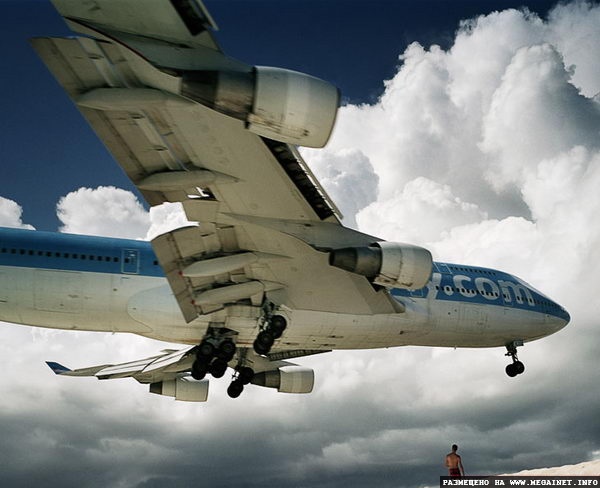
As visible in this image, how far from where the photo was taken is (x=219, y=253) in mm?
13625

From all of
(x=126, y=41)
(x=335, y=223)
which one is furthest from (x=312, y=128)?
(x=335, y=223)

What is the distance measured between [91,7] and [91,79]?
1392 millimetres

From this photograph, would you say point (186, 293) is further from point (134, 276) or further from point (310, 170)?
point (310, 170)

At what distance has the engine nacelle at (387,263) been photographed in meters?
12.4

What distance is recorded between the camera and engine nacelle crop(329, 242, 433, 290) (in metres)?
12.4

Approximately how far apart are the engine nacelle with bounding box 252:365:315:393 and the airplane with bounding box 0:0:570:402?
2.7 inches

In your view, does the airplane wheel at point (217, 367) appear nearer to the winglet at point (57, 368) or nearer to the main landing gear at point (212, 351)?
the main landing gear at point (212, 351)

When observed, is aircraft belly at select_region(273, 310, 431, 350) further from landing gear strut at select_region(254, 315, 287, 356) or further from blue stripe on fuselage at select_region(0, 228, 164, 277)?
blue stripe on fuselage at select_region(0, 228, 164, 277)

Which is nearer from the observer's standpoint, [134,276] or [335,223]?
[335,223]

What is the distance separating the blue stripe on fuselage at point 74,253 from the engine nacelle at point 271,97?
1063 cm

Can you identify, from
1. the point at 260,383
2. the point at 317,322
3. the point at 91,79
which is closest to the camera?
the point at 91,79

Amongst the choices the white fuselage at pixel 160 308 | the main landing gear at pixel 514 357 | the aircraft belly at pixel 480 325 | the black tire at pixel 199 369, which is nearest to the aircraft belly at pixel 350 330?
the white fuselage at pixel 160 308

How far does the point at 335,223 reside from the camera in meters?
A: 12.5

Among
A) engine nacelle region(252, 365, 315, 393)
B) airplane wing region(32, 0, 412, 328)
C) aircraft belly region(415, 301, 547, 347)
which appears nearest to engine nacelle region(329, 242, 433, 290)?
airplane wing region(32, 0, 412, 328)
